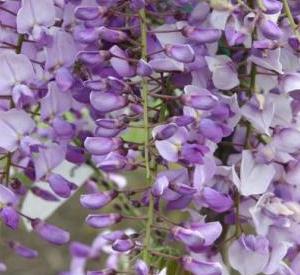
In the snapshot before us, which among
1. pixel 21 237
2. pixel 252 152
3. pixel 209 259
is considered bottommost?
pixel 21 237

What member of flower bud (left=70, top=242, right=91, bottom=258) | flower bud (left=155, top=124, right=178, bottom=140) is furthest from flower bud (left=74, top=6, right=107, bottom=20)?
flower bud (left=70, top=242, right=91, bottom=258)

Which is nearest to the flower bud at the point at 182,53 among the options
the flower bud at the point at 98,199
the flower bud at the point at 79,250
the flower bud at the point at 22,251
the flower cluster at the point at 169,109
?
the flower cluster at the point at 169,109

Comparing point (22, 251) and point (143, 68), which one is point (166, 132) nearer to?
point (143, 68)

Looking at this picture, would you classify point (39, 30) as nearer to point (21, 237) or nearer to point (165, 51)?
point (165, 51)

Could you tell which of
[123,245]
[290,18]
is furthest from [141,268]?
[290,18]

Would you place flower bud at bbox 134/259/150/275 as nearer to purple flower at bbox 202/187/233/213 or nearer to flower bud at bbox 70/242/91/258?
purple flower at bbox 202/187/233/213

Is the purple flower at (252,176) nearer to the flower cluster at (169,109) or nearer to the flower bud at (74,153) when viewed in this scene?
the flower cluster at (169,109)

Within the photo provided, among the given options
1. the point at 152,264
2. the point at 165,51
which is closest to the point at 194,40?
the point at 165,51

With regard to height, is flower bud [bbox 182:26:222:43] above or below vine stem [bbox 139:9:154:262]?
above
